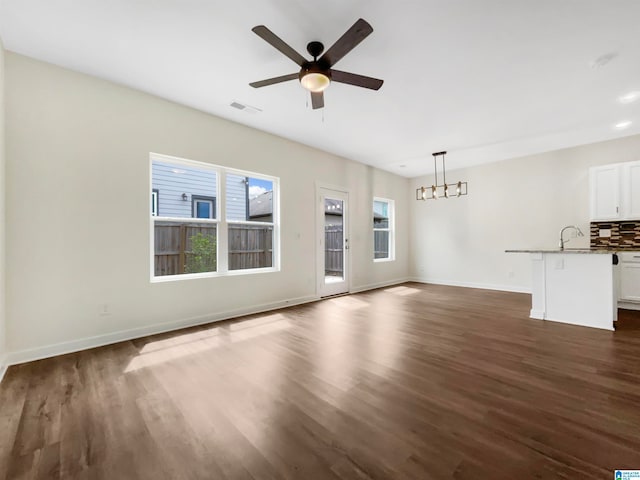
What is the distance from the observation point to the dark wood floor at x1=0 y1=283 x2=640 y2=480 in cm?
149

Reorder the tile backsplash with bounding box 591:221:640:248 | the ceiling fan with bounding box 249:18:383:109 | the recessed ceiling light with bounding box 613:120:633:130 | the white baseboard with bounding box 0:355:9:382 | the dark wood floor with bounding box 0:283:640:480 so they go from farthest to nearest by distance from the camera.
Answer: the tile backsplash with bounding box 591:221:640:248, the recessed ceiling light with bounding box 613:120:633:130, the white baseboard with bounding box 0:355:9:382, the ceiling fan with bounding box 249:18:383:109, the dark wood floor with bounding box 0:283:640:480

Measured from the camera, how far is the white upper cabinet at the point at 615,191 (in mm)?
4820

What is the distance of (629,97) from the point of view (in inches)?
143

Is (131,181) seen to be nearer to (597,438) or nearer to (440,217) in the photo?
(597,438)

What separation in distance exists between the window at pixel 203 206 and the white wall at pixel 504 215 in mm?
5079

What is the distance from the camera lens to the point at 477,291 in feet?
21.2

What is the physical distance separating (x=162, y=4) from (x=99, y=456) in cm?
313

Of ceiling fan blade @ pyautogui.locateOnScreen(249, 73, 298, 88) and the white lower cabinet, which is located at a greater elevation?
ceiling fan blade @ pyautogui.locateOnScreen(249, 73, 298, 88)

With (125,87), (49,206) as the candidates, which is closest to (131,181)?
(49,206)

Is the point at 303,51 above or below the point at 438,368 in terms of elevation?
above

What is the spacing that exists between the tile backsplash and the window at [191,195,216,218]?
704cm

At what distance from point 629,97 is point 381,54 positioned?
3.52 meters

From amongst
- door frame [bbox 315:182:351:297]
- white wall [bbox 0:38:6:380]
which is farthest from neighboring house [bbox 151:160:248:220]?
door frame [bbox 315:182:351:297]

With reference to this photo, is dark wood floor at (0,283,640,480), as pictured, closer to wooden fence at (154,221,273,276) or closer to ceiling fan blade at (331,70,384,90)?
wooden fence at (154,221,273,276)
